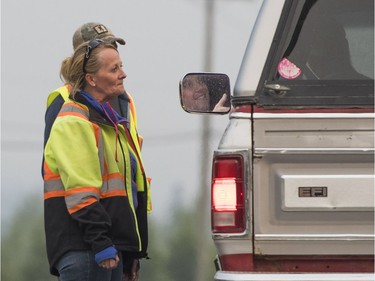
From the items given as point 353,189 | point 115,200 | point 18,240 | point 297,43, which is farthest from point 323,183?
point 18,240

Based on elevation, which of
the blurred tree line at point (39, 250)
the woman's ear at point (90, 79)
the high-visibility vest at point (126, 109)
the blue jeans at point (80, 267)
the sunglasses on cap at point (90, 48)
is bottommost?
the blurred tree line at point (39, 250)

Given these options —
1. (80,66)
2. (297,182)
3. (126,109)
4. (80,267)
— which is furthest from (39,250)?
(297,182)

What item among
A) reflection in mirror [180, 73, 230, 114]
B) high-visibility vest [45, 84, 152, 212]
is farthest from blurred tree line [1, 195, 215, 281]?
reflection in mirror [180, 73, 230, 114]

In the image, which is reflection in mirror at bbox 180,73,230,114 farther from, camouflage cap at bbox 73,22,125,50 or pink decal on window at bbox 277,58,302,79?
camouflage cap at bbox 73,22,125,50

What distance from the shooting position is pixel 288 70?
625 cm

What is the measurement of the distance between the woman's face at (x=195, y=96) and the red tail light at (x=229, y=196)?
47 cm

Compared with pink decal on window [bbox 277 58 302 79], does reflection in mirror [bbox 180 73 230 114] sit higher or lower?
lower

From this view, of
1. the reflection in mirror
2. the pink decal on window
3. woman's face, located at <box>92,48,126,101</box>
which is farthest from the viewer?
woman's face, located at <box>92,48,126,101</box>

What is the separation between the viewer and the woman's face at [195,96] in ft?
21.5

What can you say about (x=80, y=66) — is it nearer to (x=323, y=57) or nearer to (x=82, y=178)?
(x=82, y=178)

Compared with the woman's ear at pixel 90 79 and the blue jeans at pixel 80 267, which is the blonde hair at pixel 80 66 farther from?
the blue jeans at pixel 80 267

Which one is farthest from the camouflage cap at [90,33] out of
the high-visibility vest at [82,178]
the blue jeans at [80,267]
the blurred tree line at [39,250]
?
the blurred tree line at [39,250]

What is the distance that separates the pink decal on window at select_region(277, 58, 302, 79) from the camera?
6238 mm

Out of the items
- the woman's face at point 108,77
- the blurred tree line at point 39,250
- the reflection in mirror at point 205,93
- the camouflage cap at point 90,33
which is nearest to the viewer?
the reflection in mirror at point 205,93
